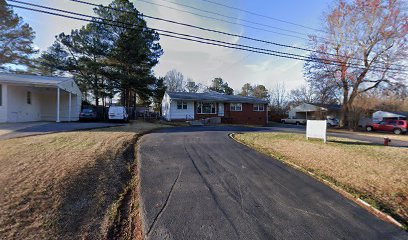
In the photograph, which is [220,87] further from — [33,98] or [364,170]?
[364,170]

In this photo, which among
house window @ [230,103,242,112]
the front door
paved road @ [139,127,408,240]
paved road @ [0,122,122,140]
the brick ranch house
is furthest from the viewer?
house window @ [230,103,242,112]

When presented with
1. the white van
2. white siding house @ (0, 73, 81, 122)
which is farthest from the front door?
white siding house @ (0, 73, 81, 122)

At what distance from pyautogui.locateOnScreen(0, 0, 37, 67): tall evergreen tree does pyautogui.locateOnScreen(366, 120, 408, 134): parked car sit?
1840 inches

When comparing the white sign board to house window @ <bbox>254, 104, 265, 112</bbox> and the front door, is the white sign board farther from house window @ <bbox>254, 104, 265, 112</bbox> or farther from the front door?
house window @ <bbox>254, 104, 265, 112</bbox>

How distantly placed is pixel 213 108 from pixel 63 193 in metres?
23.0

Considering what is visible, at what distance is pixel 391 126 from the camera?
22.6m

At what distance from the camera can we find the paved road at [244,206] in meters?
2.88

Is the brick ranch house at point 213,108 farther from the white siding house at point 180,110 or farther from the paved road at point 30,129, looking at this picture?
the paved road at point 30,129

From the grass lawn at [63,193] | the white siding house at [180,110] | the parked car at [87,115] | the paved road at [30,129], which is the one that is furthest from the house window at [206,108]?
the grass lawn at [63,193]

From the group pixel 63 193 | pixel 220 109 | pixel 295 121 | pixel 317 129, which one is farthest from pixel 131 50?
pixel 295 121

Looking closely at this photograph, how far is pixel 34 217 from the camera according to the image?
2.80 meters

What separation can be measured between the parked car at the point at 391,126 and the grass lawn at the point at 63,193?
28.7 metres

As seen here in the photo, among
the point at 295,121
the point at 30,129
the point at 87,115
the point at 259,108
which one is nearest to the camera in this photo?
the point at 30,129

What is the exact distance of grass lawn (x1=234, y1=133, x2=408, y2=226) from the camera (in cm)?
425
